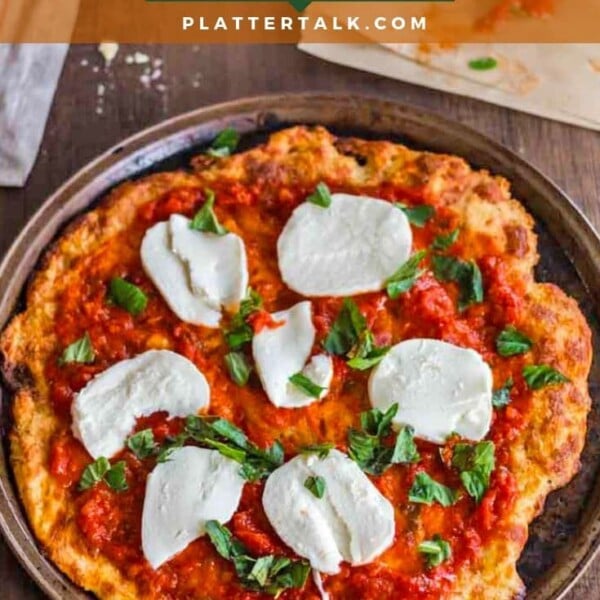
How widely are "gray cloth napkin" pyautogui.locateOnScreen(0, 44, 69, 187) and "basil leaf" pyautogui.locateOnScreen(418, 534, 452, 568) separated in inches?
86.0

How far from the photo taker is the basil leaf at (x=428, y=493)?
356 centimetres

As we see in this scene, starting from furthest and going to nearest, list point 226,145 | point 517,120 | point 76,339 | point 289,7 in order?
point 289,7, point 517,120, point 226,145, point 76,339

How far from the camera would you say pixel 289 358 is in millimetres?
3811

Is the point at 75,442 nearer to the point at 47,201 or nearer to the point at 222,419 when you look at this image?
the point at 222,419

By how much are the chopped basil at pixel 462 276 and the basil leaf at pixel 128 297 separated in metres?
1.02

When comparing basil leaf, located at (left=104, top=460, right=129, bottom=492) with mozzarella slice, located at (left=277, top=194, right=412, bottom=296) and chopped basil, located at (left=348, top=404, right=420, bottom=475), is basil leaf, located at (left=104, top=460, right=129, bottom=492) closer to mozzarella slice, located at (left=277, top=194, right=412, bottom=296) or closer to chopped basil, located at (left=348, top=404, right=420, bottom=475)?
chopped basil, located at (left=348, top=404, right=420, bottom=475)

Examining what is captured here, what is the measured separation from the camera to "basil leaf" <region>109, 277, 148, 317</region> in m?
3.95

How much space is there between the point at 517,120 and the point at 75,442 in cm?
219

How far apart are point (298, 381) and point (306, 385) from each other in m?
0.03

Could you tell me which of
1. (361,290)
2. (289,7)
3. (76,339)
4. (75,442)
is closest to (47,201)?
(76,339)

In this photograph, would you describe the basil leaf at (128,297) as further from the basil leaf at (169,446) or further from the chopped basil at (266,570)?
the chopped basil at (266,570)

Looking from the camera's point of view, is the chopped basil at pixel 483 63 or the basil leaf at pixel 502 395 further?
the chopped basil at pixel 483 63

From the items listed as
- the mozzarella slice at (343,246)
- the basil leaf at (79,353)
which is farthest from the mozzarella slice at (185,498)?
the mozzarella slice at (343,246)

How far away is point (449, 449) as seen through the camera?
12.0 ft
